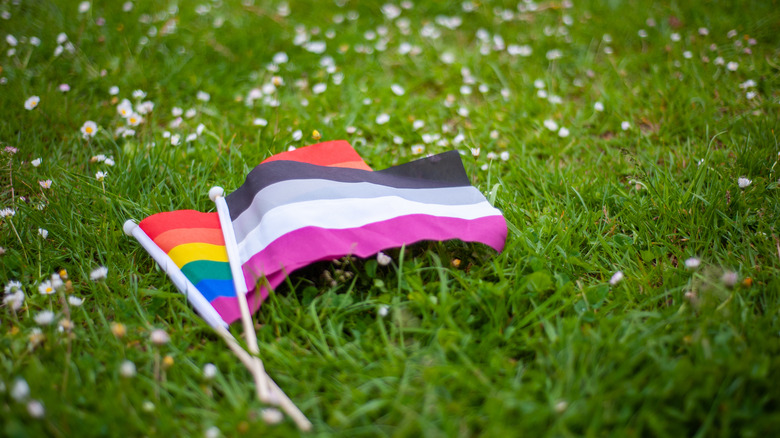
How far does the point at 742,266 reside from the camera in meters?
1.69

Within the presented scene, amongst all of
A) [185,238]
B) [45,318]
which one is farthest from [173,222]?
[45,318]

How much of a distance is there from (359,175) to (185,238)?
687 millimetres

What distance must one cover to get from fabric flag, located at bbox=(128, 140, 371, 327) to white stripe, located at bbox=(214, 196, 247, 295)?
0.04m

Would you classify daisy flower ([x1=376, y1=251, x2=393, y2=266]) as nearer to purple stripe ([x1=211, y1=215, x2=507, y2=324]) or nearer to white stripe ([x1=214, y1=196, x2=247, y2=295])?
purple stripe ([x1=211, y1=215, x2=507, y2=324])

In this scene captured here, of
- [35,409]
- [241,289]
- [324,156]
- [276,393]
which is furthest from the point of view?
[324,156]

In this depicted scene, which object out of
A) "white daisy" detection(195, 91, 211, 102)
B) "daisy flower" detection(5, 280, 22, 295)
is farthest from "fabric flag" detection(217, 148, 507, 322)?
"white daisy" detection(195, 91, 211, 102)

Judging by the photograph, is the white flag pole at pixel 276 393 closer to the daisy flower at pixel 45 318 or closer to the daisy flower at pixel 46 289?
the daisy flower at pixel 45 318

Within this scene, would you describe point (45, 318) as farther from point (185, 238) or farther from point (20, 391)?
point (185, 238)

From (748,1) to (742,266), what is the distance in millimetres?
2720

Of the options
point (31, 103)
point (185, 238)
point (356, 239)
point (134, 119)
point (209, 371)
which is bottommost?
point (209, 371)

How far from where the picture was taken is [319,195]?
70.4 inches

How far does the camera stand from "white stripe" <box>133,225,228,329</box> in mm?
1580

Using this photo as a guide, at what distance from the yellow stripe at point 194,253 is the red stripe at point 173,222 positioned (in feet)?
0.36

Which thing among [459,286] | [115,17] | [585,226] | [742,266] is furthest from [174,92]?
[742,266]
